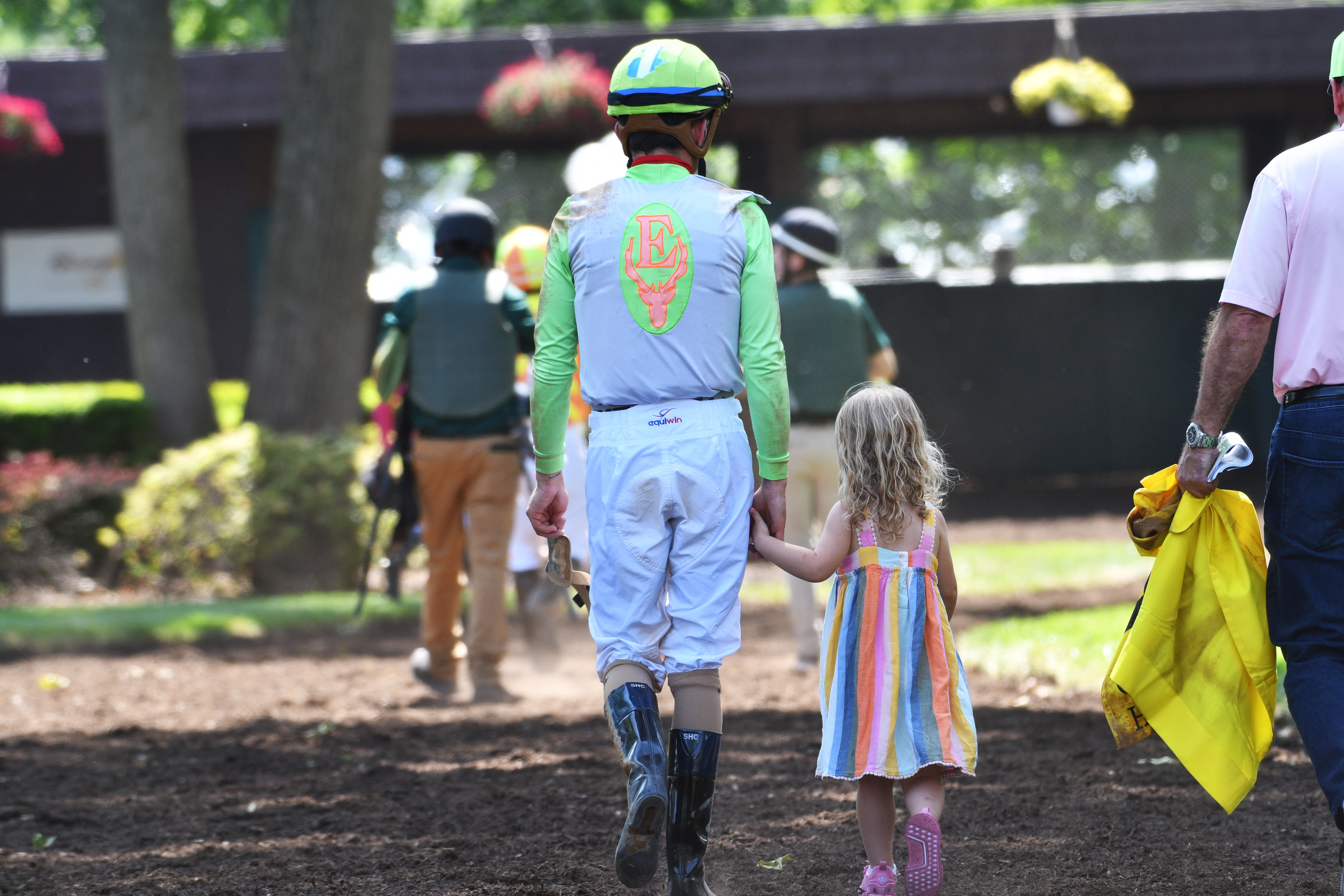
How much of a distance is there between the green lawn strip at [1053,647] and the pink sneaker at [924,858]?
112 inches

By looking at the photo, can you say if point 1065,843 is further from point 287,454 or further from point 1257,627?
point 287,454

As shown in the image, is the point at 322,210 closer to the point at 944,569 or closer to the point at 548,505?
the point at 548,505

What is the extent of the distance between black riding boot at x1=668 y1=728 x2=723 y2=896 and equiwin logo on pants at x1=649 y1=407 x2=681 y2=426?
2.34ft

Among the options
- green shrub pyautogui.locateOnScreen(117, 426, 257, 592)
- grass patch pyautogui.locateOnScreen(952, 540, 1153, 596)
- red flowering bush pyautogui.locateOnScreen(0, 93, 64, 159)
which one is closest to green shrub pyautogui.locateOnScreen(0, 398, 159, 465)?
green shrub pyautogui.locateOnScreen(117, 426, 257, 592)

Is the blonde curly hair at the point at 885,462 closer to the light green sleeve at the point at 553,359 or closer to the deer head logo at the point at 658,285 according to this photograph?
the deer head logo at the point at 658,285

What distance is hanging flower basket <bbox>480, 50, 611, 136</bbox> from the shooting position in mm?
11766

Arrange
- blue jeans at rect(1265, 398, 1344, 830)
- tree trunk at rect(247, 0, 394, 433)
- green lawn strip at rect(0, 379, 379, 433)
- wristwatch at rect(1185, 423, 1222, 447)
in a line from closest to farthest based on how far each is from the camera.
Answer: blue jeans at rect(1265, 398, 1344, 830)
wristwatch at rect(1185, 423, 1222, 447)
tree trunk at rect(247, 0, 394, 433)
green lawn strip at rect(0, 379, 379, 433)

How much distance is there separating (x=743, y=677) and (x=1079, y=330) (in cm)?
796

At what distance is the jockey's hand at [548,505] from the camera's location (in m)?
3.45

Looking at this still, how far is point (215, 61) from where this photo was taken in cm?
1330

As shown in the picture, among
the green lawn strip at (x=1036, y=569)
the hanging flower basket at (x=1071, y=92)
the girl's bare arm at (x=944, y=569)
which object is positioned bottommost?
the green lawn strip at (x=1036, y=569)

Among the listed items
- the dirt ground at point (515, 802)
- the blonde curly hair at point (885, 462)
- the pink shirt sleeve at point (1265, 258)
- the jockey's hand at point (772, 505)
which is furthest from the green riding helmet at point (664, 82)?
the dirt ground at point (515, 802)

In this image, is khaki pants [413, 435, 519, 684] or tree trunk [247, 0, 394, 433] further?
tree trunk [247, 0, 394, 433]

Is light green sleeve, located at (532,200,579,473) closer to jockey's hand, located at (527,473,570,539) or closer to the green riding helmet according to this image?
jockey's hand, located at (527,473,570,539)
